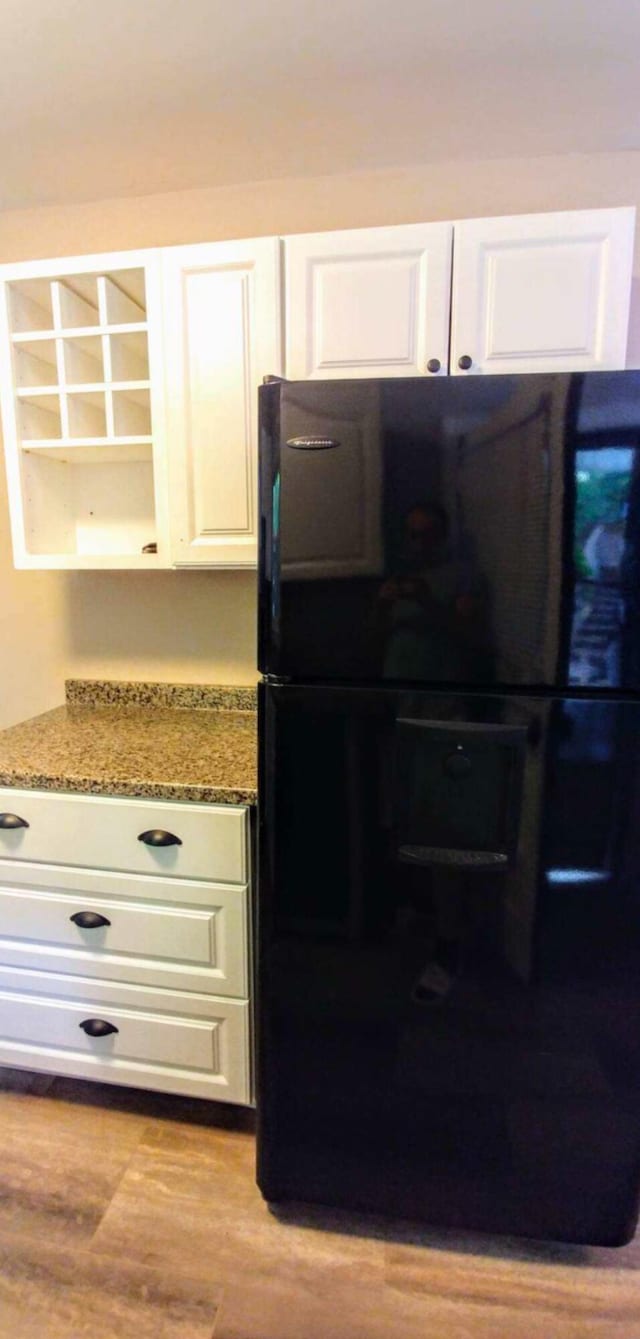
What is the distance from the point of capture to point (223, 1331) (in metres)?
1.06

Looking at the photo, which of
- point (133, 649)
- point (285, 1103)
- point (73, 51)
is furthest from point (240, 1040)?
point (73, 51)

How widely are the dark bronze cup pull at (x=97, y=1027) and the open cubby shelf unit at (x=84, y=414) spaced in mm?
1158

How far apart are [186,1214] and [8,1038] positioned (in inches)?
23.9

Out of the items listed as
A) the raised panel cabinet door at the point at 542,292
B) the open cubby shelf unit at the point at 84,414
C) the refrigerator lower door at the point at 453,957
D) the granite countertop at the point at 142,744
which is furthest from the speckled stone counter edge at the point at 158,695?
the raised panel cabinet door at the point at 542,292

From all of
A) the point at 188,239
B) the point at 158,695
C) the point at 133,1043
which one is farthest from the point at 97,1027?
the point at 188,239

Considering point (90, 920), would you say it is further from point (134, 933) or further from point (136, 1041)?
point (136, 1041)

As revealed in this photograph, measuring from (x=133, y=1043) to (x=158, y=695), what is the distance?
Answer: 0.95 meters

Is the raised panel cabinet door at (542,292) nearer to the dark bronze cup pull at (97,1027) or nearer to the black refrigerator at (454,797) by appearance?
the black refrigerator at (454,797)

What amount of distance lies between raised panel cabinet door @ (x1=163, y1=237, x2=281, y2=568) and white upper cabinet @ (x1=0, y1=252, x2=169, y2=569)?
0.04m

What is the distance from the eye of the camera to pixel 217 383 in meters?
1.41

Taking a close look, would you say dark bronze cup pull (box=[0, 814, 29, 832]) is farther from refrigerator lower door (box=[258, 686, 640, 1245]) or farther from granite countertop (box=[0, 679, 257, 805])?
refrigerator lower door (box=[258, 686, 640, 1245])

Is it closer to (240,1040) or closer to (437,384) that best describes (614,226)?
(437,384)

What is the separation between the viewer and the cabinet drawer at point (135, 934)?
1319 millimetres

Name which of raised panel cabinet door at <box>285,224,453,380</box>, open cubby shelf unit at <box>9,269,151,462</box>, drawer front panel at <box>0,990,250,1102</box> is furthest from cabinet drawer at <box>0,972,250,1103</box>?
raised panel cabinet door at <box>285,224,453,380</box>
